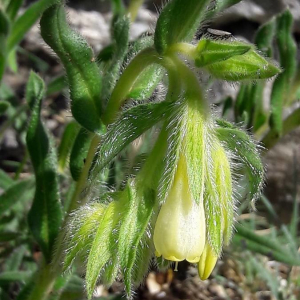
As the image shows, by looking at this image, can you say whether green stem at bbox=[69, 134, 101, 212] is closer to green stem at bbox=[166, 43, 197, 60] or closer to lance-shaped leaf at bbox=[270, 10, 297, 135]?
green stem at bbox=[166, 43, 197, 60]

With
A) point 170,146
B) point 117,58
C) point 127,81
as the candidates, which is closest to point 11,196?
point 117,58

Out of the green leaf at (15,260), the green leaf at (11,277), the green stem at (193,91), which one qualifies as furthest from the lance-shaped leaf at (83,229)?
the green leaf at (15,260)

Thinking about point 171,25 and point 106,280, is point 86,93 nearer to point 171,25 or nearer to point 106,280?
point 171,25

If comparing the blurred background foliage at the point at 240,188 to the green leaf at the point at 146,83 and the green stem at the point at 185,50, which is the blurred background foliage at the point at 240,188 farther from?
the green stem at the point at 185,50

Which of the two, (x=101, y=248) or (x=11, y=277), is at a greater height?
(x=101, y=248)

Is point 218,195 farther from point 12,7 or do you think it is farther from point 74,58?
point 12,7

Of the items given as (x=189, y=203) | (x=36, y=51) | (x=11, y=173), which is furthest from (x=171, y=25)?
(x=36, y=51)

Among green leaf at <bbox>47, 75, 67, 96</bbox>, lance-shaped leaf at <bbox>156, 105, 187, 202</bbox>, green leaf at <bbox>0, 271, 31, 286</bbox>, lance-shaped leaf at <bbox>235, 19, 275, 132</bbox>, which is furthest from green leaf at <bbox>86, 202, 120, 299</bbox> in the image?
green leaf at <bbox>47, 75, 67, 96</bbox>
